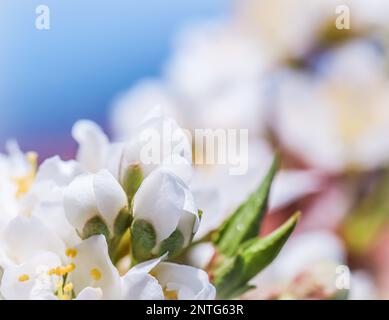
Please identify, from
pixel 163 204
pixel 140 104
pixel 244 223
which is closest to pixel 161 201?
pixel 163 204

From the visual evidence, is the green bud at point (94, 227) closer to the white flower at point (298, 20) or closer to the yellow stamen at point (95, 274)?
the yellow stamen at point (95, 274)

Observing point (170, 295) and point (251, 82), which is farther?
point (251, 82)

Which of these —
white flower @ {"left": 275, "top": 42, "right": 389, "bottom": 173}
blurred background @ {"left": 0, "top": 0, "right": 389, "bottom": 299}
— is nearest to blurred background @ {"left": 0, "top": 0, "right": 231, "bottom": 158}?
blurred background @ {"left": 0, "top": 0, "right": 389, "bottom": 299}

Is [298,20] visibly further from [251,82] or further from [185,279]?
[185,279]

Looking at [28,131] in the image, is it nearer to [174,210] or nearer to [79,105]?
[79,105]

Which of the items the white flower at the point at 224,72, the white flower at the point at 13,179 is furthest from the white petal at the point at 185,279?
the white flower at the point at 224,72

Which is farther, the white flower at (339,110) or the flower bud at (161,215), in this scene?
the white flower at (339,110)
